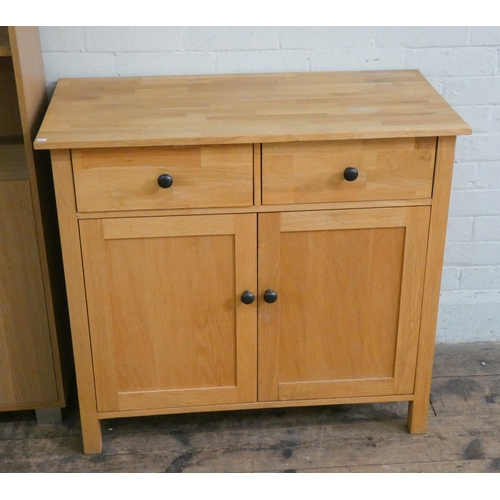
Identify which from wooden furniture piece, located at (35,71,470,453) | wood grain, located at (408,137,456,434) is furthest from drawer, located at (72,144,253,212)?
wood grain, located at (408,137,456,434)

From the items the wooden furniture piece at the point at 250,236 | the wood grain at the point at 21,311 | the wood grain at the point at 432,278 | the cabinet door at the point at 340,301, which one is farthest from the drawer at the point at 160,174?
the wood grain at the point at 432,278

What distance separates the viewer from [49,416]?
7.10 feet

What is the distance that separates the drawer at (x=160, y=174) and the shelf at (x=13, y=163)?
24 centimetres

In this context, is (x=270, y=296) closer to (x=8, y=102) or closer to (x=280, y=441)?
(x=280, y=441)

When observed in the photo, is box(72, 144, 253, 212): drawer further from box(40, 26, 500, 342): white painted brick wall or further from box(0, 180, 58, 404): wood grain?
box(40, 26, 500, 342): white painted brick wall

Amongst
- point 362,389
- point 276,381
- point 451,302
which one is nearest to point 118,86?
point 276,381

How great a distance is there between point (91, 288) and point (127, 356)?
22cm

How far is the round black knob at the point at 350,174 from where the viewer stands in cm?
174

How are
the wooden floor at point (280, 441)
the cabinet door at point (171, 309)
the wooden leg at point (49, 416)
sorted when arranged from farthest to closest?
the wooden leg at point (49, 416) < the wooden floor at point (280, 441) < the cabinet door at point (171, 309)

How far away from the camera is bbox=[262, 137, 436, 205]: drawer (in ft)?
5.70

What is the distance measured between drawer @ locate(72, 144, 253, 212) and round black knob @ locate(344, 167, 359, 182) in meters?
0.22

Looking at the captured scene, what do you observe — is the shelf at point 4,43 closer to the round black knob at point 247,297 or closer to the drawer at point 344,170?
the drawer at point 344,170

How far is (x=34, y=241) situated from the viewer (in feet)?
6.33

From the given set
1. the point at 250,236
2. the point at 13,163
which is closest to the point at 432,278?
the point at 250,236
